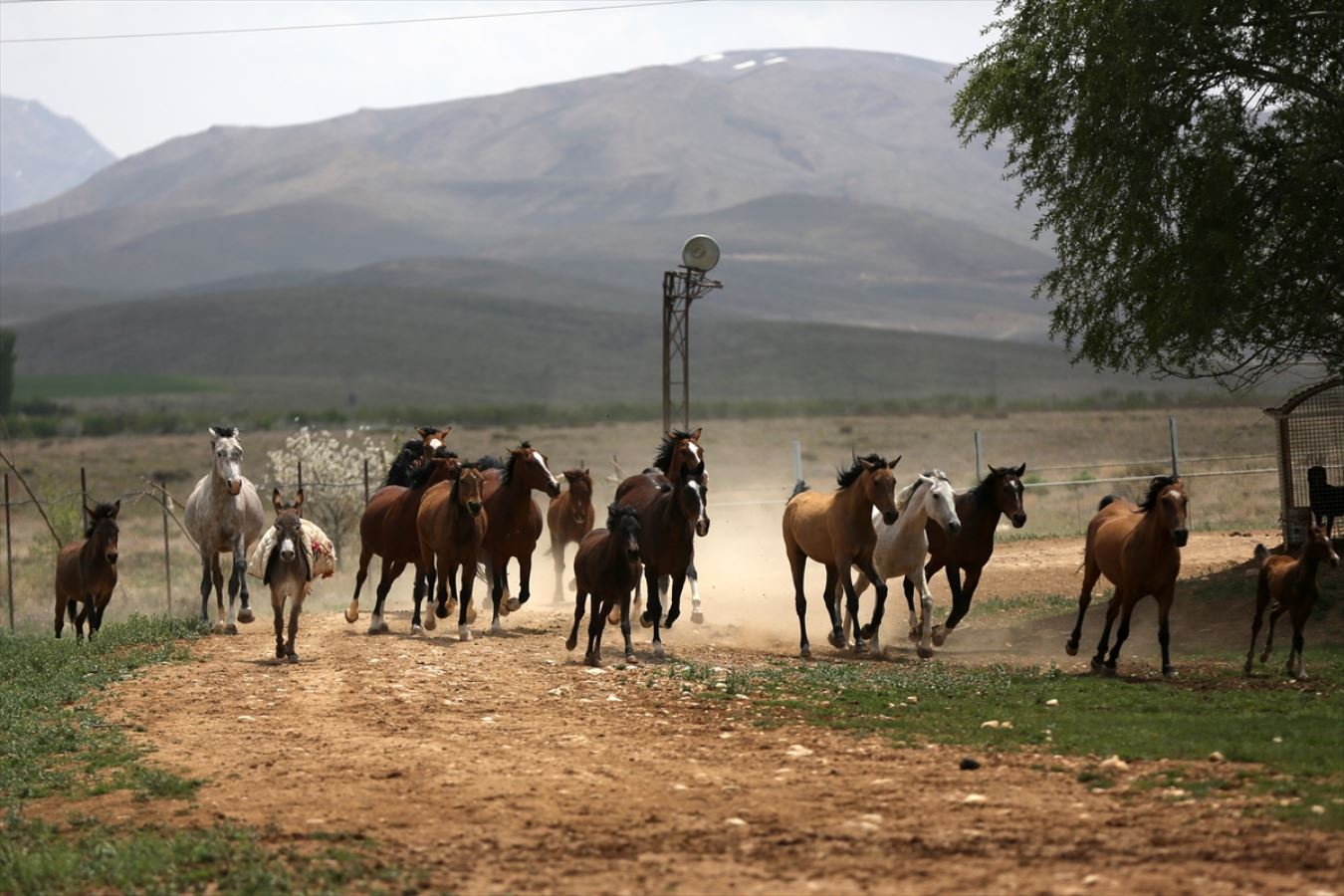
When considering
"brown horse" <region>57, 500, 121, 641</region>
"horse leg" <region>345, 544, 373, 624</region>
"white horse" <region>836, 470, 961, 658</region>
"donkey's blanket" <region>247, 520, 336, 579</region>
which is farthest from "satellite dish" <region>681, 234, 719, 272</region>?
"brown horse" <region>57, 500, 121, 641</region>

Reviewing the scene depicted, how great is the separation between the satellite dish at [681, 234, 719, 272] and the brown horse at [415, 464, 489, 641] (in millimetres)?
9440

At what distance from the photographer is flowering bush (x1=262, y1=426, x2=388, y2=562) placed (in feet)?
122

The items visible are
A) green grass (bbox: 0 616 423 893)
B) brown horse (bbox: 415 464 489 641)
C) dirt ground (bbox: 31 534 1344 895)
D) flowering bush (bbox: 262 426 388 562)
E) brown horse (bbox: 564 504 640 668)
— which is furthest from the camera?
flowering bush (bbox: 262 426 388 562)

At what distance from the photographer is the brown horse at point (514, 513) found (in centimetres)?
2002

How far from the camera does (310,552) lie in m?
17.6

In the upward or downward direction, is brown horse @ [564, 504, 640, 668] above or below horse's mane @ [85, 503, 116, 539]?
below

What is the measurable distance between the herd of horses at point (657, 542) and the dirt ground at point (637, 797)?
161cm

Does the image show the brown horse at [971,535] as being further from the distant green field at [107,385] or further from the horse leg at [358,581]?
the distant green field at [107,385]

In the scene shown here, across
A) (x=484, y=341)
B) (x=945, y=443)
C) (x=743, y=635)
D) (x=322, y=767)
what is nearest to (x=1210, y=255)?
(x=743, y=635)

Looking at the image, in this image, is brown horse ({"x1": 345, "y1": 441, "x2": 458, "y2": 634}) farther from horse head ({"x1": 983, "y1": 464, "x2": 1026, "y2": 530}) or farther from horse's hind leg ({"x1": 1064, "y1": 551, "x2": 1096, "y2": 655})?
horse's hind leg ({"x1": 1064, "y1": 551, "x2": 1096, "y2": 655})

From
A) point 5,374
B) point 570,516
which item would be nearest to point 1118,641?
point 570,516

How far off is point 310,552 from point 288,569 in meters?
0.55

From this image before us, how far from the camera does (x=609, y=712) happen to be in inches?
530

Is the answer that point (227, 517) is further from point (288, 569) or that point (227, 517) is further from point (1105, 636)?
point (1105, 636)
